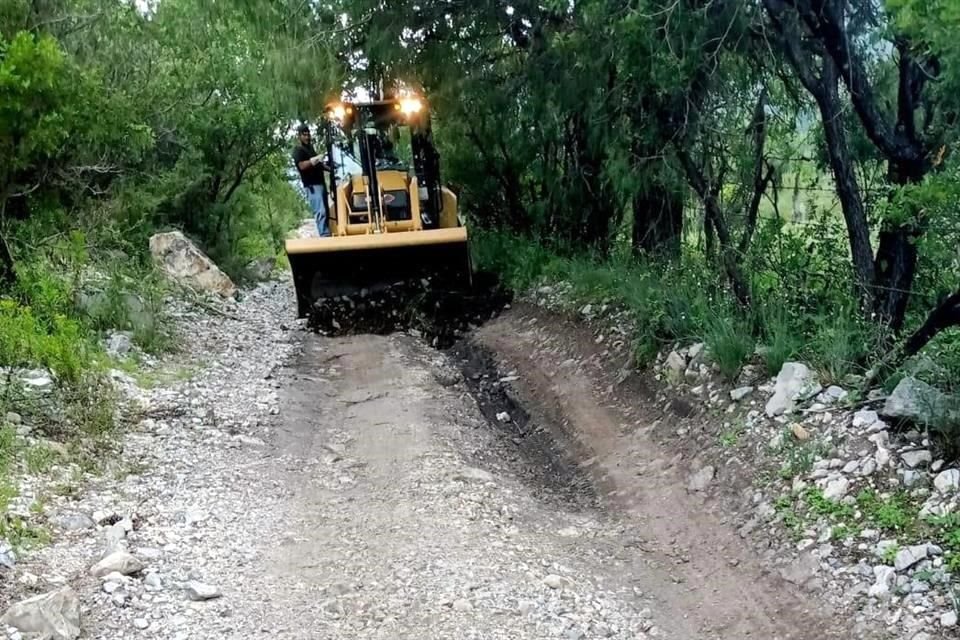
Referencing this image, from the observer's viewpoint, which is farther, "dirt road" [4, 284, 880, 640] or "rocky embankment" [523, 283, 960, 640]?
"dirt road" [4, 284, 880, 640]

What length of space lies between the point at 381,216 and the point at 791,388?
6176 millimetres

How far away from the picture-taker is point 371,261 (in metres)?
10.3

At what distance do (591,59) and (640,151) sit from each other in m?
0.90

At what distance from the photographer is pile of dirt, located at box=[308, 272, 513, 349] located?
10.2 metres

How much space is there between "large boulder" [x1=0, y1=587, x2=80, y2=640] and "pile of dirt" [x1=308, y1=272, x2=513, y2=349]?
647cm

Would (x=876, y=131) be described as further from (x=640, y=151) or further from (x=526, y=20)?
(x=526, y=20)

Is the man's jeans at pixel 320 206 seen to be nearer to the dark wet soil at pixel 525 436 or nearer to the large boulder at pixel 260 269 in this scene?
the dark wet soil at pixel 525 436

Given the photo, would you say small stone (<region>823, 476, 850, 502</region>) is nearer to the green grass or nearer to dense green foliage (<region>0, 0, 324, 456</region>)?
the green grass

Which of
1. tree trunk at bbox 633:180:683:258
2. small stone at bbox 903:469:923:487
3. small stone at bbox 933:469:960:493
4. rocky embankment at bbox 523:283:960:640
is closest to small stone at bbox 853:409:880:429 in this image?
rocky embankment at bbox 523:283:960:640

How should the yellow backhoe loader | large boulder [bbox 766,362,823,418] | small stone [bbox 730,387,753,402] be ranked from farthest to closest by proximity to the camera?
1. the yellow backhoe loader
2. small stone [bbox 730,387,753,402]
3. large boulder [bbox 766,362,823,418]

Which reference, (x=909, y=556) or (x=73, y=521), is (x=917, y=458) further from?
(x=73, y=521)

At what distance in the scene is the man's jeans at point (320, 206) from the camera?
449 inches

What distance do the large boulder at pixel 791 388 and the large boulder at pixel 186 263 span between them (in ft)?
27.6

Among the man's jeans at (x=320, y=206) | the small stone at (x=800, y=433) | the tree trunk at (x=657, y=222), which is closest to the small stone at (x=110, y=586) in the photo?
the small stone at (x=800, y=433)
